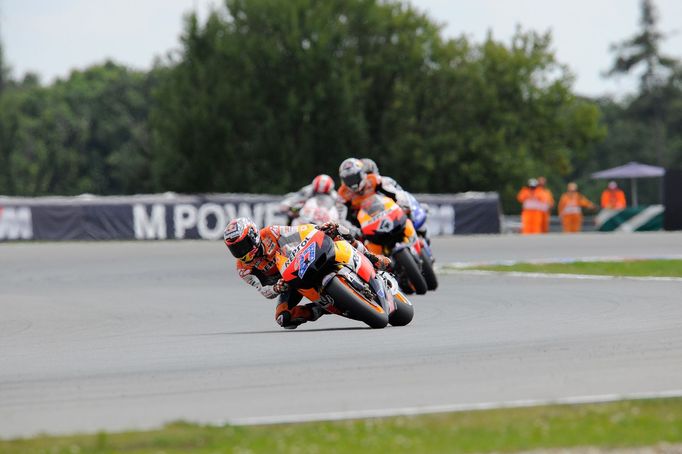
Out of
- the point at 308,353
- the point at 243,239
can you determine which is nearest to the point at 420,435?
the point at 308,353

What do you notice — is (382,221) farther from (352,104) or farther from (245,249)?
(352,104)

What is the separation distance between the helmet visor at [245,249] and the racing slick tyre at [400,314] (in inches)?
57.5

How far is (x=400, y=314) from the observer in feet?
40.3

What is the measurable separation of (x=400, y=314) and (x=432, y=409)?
198 inches

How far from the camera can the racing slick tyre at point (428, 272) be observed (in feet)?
55.3

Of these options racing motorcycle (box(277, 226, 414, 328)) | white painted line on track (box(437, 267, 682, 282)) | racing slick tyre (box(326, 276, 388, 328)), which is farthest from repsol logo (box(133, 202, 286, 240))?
racing slick tyre (box(326, 276, 388, 328))

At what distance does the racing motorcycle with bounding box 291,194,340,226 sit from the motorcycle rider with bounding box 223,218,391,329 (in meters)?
6.61

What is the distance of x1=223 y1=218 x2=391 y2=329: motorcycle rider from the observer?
11.7 m

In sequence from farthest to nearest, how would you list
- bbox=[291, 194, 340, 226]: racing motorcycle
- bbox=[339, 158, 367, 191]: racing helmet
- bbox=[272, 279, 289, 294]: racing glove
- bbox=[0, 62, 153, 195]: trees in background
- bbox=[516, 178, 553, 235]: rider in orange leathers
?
bbox=[0, 62, 153, 195]: trees in background
bbox=[516, 178, 553, 235]: rider in orange leathers
bbox=[291, 194, 340, 226]: racing motorcycle
bbox=[339, 158, 367, 191]: racing helmet
bbox=[272, 279, 289, 294]: racing glove

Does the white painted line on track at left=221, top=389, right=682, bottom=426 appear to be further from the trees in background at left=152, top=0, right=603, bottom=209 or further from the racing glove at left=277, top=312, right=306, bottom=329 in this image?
the trees in background at left=152, top=0, right=603, bottom=209

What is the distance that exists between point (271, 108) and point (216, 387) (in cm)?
4653

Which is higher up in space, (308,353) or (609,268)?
(308,353)

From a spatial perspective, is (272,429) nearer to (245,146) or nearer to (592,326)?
(592,326)

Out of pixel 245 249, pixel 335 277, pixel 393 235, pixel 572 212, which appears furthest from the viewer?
pixel 572 212
